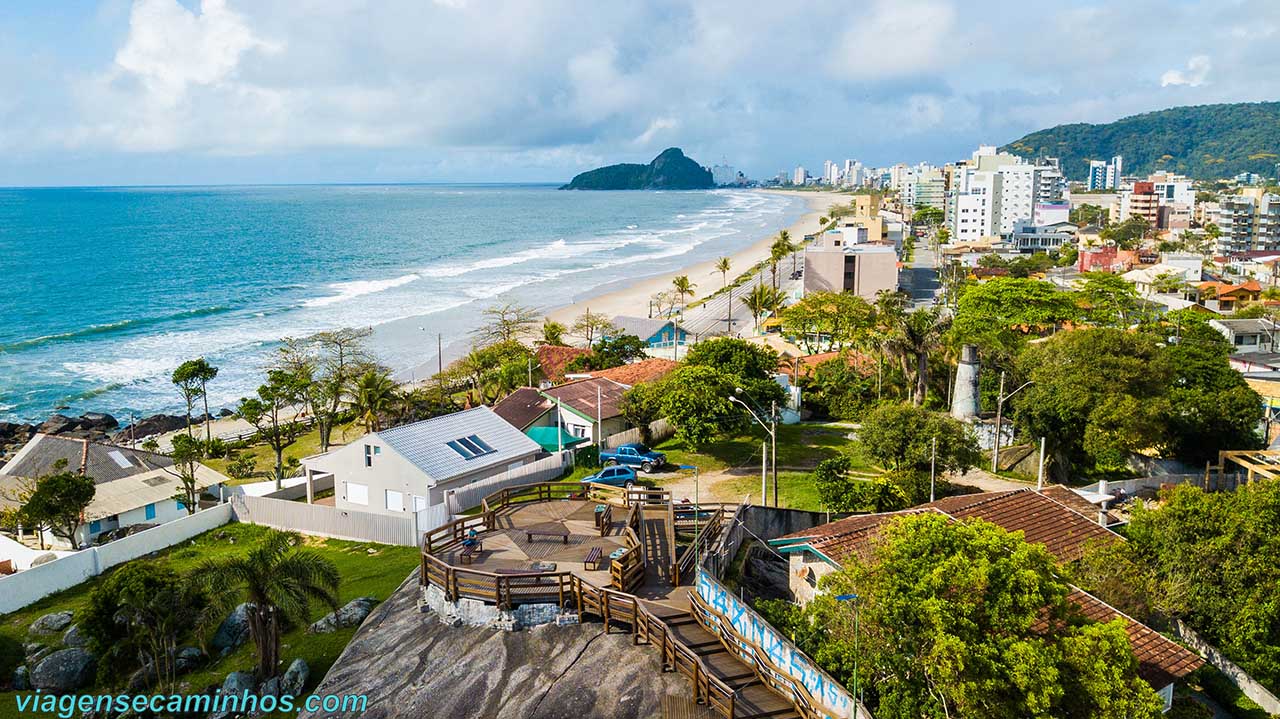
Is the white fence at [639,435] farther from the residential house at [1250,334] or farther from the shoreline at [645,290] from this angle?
the residential house at [1250,334]

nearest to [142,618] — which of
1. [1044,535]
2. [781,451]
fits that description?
[1044,535]

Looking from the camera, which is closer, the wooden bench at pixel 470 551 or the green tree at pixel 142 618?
the green tree at pixel 142 618

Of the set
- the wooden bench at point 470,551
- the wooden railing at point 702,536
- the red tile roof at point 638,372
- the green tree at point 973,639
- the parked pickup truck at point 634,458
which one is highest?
the green tree at point 973,639

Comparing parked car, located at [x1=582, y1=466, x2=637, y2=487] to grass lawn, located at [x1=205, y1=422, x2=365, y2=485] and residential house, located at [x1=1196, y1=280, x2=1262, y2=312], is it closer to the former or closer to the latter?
grass lawn, located at [x1=205, y1=422, x2=365, y2=485]

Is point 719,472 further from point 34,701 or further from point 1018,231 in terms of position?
point 1018,231

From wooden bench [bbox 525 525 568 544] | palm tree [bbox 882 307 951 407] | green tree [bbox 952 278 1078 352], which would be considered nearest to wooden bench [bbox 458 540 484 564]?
wooden bench [bbox 525 525 568 544]

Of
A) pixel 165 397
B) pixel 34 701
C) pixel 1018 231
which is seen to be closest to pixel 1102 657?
pixel 34 701

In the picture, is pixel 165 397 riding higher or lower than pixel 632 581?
lower

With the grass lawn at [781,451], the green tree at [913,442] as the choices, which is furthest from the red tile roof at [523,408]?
the green tree at [913,442]
